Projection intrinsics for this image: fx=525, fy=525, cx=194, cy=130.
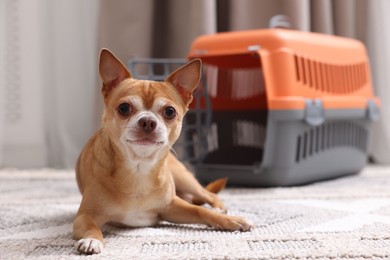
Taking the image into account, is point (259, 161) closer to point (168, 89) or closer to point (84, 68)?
point (168, 89)

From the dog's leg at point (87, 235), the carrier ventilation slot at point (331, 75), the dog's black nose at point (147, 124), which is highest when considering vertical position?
the dog's black nose at point (147, 124)

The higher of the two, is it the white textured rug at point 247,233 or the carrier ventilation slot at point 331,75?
the carrier ventilation slot at point 331,75

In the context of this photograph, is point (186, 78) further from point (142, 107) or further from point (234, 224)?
point (234, 224)

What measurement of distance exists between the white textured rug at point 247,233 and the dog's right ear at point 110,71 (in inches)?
12.1

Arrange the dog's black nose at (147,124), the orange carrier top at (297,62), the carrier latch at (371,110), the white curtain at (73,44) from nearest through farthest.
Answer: the dog's black nose at (147,124) → the orange carrier top at (297,62) → the carrier latch at (371,110) → the white curtain at (73,44)

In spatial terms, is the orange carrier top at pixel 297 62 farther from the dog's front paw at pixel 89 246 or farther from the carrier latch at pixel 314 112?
the dog's front paw at pixel 89 246

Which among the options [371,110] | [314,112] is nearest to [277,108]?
[314,112]

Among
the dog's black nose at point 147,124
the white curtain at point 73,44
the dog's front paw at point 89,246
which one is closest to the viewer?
the dog's front paw at point 89,246

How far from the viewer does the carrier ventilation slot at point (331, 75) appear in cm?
172

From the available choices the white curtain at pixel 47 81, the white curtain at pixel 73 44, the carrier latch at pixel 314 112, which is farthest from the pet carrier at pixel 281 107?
the white curtain at pixel 47 81

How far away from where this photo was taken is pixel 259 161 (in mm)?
1835

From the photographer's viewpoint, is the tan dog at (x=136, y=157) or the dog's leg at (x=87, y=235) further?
the tan dog at (x=136, y=157)

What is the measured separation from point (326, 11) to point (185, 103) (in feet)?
4.63

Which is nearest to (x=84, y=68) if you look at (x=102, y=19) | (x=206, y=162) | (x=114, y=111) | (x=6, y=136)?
(x=102, y=19)
